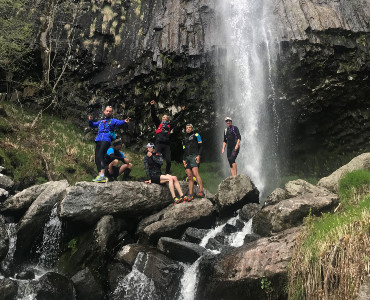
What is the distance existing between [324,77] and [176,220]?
1359 centimetres

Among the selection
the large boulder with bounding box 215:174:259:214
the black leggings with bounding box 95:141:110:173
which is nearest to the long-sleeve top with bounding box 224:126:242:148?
the large boulder with bounding box 215:174:259:214

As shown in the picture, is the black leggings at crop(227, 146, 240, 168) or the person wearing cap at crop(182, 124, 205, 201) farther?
the black leggings at crop(227, 146, 240, 168)

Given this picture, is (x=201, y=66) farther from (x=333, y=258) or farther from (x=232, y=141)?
(x=333, y=258)

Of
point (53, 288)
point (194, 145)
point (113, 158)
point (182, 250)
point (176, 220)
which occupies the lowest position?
point (53, 288)

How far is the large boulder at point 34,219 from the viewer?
9844 mm

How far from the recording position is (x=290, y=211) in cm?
841

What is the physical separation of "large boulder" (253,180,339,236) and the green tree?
19676 millimetres

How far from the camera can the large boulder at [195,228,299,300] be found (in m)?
6.38

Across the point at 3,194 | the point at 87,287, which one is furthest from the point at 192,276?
the point at 3,194

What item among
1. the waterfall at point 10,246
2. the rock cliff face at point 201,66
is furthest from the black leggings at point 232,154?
the waterfall at point 10,246

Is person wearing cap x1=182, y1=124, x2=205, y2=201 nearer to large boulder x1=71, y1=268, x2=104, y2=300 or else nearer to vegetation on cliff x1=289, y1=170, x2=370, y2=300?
large boulder x1=71, y1=268, x2=104, y2=300

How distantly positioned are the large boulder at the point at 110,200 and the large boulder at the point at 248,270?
3.70 m

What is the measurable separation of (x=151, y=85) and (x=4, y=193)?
12344mm

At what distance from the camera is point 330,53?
707 inches
